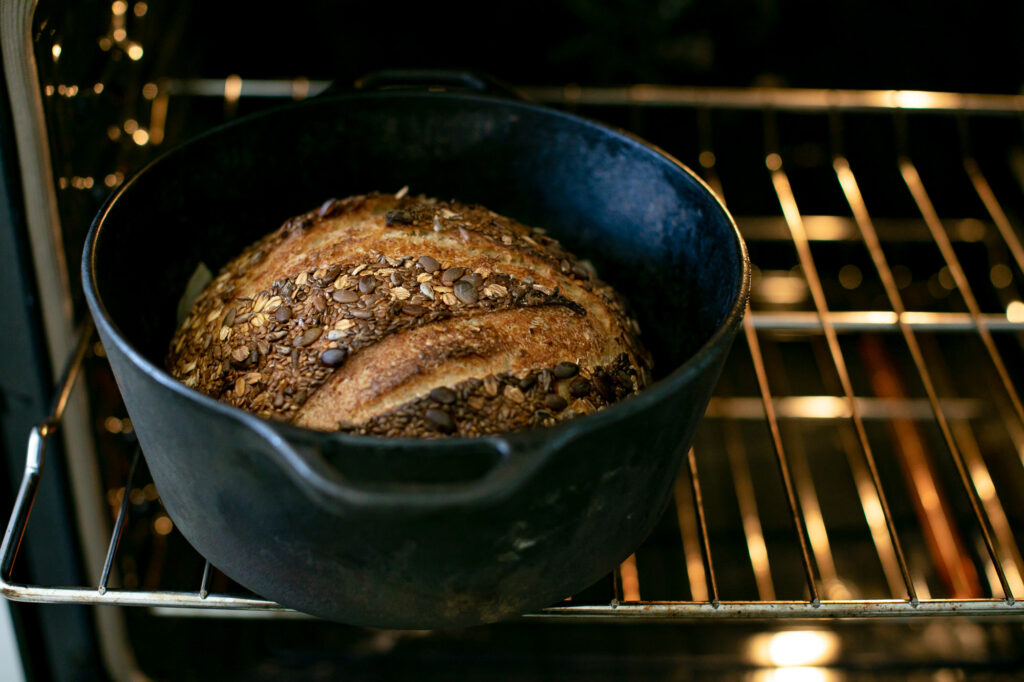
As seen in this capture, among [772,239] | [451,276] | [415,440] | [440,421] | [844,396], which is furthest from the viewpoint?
[772,239]

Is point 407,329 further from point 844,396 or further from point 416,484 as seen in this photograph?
point 844,396

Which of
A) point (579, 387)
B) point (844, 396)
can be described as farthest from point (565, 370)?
point (844, 396)

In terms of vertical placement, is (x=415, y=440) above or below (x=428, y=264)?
below

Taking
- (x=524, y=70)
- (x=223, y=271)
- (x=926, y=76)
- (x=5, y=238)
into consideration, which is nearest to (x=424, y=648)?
(x=223, y=271)

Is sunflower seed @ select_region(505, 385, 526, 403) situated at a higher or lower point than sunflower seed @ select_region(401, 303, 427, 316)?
lower

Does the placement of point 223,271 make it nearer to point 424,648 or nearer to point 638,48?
point 424,648

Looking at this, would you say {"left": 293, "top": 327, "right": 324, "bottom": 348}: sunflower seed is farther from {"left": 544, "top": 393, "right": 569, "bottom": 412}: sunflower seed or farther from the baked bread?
{"left": 544, "top": 393, "right": 569, "bottom": 412}: sunflower seed

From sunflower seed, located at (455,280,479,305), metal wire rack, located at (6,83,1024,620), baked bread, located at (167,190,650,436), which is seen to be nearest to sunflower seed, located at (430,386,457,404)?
baked bread, located at (167,190,650,436)
